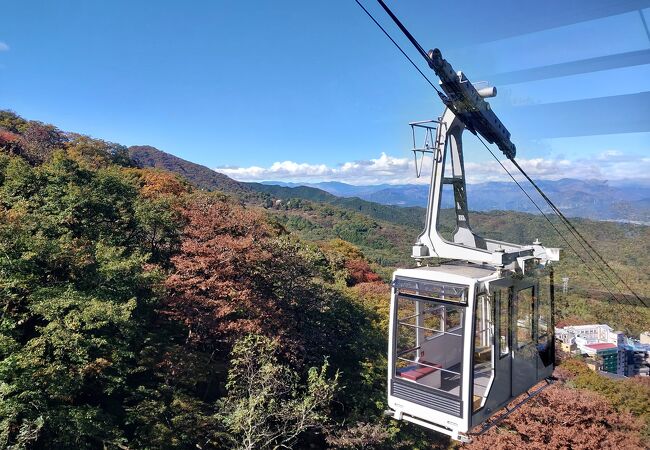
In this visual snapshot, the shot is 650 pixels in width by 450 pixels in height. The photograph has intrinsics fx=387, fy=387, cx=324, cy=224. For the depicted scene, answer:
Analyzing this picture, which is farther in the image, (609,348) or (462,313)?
(609,348)

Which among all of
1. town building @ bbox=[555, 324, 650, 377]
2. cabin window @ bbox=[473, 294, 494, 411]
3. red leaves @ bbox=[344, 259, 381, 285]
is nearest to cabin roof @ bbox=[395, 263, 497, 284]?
cabin window @ bbox=[473, 294, 494, 411]

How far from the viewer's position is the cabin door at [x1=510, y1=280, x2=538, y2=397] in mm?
4211

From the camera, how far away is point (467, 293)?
3584 mm

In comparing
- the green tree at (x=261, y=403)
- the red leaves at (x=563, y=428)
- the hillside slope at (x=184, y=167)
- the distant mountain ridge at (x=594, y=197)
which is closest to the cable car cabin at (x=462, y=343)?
the green tree at (x=261, y=403)

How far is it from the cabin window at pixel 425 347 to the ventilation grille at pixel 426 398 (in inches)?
2.7

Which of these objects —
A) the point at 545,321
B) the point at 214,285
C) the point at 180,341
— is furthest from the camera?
the point at 180,341

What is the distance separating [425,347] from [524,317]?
1163mm

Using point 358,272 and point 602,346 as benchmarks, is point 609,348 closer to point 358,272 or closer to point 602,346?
point 602,346

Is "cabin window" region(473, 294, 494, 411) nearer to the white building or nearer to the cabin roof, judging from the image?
the cabin roof

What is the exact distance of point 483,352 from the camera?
3.84m

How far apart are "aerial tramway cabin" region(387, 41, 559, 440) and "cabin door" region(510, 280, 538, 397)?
Answer: 1cm

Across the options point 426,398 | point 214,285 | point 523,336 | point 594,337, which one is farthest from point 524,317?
point 594,337

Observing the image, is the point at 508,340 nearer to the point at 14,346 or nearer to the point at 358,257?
the point at 14,346

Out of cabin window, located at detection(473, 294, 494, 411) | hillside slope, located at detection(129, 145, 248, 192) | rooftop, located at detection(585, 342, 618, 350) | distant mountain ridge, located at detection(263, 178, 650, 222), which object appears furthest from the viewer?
hillside slope, located at detection(129, 145, 248, 192)
